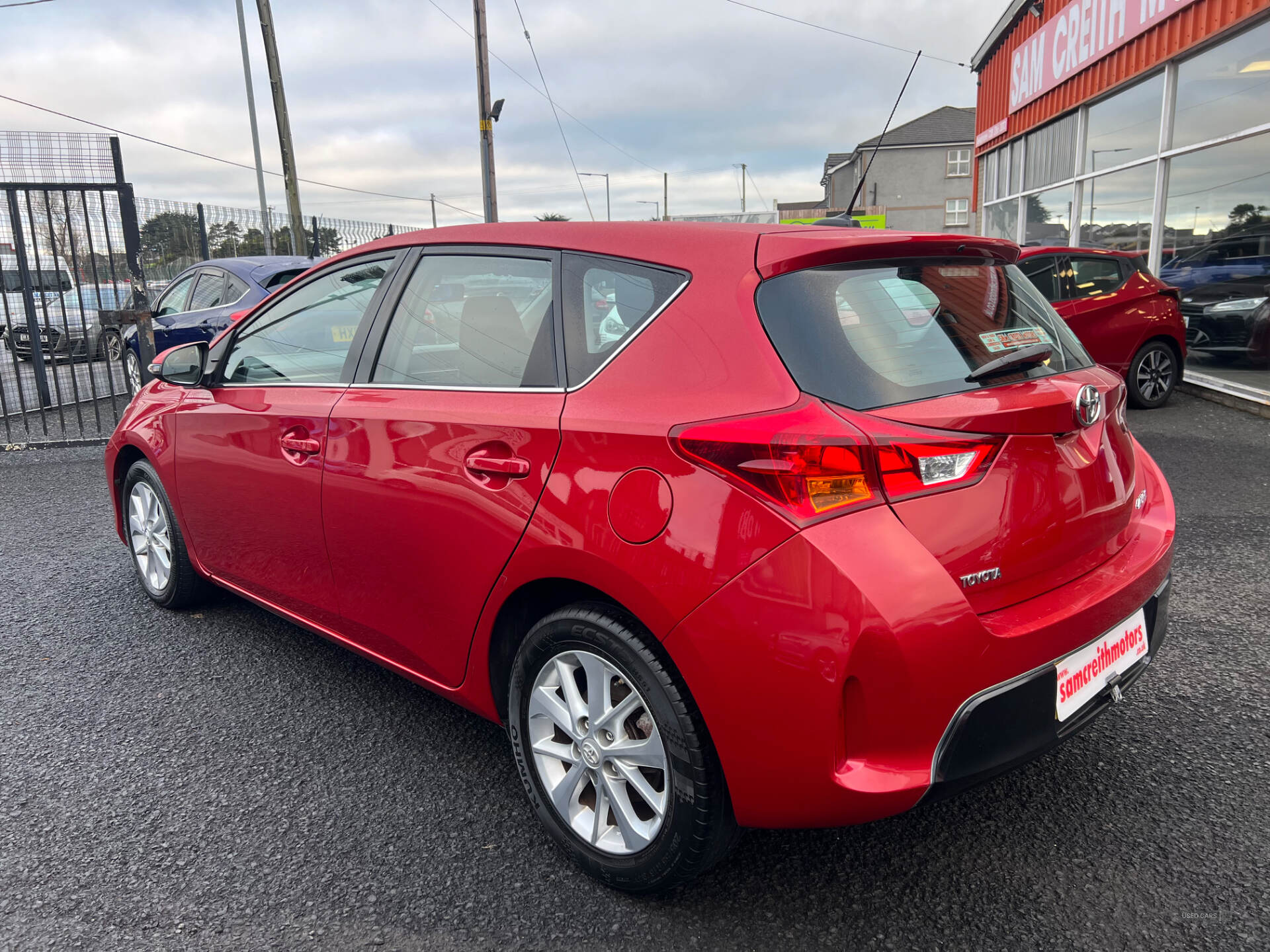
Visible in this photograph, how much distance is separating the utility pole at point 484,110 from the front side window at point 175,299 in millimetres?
9427

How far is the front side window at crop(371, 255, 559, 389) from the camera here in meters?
2.35

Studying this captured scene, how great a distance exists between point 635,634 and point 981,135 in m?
20.2

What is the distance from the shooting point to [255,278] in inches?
360

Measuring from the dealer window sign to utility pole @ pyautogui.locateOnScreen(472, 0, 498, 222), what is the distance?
10290mm

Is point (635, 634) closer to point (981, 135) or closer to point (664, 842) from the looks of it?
point (664, 842)

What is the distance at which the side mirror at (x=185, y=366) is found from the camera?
351 centimetres

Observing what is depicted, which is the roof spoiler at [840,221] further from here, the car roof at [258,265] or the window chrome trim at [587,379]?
the car roof at [258,265]

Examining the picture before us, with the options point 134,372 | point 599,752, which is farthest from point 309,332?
point 134,372

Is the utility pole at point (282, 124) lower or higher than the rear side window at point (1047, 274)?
higher

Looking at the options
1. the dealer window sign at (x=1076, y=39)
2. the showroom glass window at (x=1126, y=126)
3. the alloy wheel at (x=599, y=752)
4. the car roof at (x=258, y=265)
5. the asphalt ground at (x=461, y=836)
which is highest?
the dealer window sign at (x=1076, y=39)

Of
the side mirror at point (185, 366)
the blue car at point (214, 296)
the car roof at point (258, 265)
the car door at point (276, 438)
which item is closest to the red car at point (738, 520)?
the car door at point (276, 438)

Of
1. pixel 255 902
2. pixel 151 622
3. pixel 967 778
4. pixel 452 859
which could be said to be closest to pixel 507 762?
pixel 452 859

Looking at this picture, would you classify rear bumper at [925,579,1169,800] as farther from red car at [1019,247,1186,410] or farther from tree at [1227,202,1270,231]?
tree at [1227,202,1270,231]

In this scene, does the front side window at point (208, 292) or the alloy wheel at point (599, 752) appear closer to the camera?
the alloy wheel at point (599, 752)
